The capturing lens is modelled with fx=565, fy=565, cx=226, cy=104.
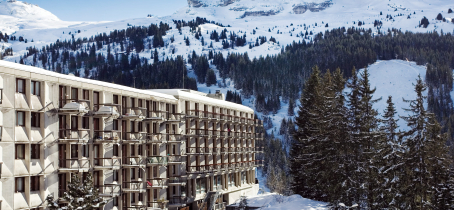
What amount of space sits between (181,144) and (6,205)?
1487 inches

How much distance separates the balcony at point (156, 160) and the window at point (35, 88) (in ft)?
73.2

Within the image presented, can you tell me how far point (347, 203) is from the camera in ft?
209

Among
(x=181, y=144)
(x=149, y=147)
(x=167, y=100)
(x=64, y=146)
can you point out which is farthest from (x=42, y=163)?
(x=181, y=144)

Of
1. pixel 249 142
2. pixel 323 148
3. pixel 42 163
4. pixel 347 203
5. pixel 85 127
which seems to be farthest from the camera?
pixel 249 142

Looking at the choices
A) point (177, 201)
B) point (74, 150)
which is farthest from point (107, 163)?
point (177, 201)

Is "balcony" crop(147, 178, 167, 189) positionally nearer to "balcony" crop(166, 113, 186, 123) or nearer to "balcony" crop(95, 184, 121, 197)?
"balcony" crop(166, 113, 186, 123)

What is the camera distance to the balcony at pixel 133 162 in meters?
63.2

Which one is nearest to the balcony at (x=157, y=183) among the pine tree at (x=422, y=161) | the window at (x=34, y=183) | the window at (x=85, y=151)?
the window at (x=85, y=151)

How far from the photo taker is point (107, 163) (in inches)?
2331

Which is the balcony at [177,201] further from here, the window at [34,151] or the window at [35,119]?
the window at [35,119]

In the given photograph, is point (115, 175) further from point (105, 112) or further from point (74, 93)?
point (74, 93)

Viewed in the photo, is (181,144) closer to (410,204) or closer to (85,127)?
(85,127)

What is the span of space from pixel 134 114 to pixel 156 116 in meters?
6.05

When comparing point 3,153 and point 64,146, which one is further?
point 64,146
